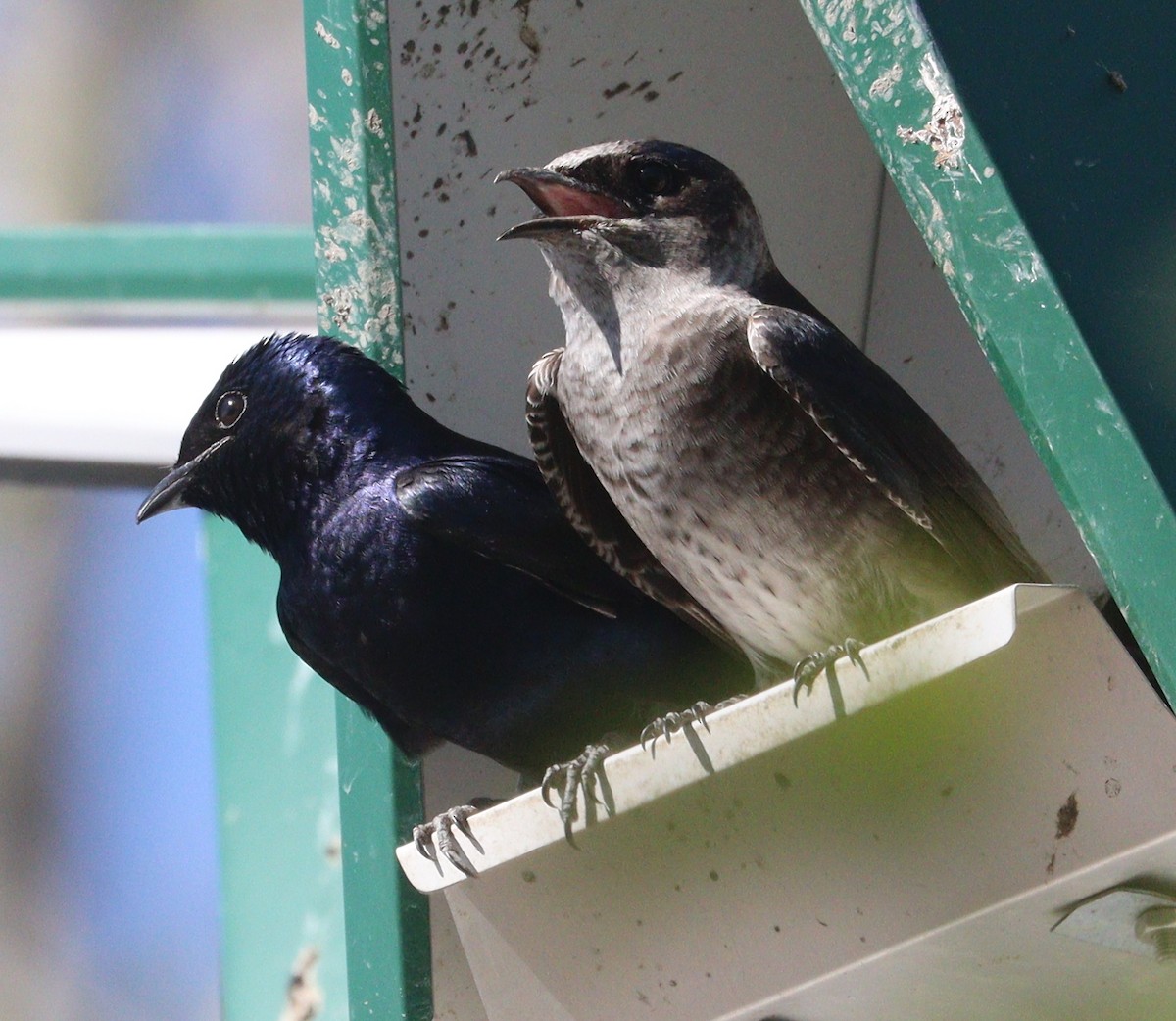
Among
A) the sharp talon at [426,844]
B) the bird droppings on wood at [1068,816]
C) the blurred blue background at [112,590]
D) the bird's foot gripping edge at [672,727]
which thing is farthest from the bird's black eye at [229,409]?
the bird droppings on wood at [1068,816]

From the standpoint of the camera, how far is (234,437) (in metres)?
2.02

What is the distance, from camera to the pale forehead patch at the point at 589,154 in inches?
68.3

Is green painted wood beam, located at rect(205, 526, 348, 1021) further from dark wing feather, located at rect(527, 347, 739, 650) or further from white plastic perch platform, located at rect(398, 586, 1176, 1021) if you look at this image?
white plastic perch platform, located at rect(398, 586, 1176, 1021)

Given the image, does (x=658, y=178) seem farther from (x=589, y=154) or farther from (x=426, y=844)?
(x=426, y=844)

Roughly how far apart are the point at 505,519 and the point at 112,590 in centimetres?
157

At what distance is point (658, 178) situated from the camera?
70.1 inches

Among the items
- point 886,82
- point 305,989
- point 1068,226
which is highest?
point 305,989

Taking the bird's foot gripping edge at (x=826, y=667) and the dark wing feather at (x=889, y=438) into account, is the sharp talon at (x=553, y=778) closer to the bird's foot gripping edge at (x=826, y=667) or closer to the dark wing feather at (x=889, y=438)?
the bird's foot gripping edge at (x=826, y=667)

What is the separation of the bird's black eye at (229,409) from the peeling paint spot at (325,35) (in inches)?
16.3

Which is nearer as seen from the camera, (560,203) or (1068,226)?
(1068,226)

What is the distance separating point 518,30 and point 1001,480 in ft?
2.40

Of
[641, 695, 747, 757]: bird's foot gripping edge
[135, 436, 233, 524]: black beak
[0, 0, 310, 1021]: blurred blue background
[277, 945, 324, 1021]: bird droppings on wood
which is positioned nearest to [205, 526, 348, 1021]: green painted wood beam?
[277, 945, 324, 1021]: bird droppings on wood

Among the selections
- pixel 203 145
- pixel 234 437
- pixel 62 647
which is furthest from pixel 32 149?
pixel 234 437

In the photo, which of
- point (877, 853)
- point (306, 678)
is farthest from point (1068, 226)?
point (306, 678)
